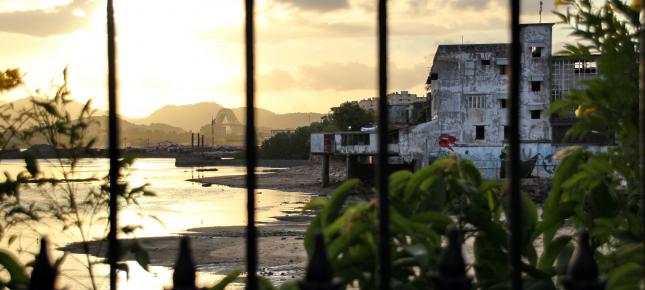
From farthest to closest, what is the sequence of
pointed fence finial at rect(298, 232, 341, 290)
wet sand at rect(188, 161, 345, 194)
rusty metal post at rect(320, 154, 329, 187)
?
wet sand at rect(188, 161, 345, 194) → rusty metal post at rect(320, 154, 329, 187) → pointed fence finial at rect(298, 232, 341, 290)

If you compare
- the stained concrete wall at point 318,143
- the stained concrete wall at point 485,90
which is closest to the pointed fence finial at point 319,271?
the stained concrete wall at point 485,90

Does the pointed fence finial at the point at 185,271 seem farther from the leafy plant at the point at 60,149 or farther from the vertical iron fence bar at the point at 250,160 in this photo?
the leafy plant at the point at 60,149

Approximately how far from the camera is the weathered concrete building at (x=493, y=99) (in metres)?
33.6

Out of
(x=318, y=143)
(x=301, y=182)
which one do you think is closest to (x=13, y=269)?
(x=318, y=143)

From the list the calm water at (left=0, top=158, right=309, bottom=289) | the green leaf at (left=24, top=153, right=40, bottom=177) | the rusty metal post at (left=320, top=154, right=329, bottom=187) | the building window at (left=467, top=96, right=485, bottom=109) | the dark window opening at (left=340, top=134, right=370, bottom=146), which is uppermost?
the building window at (left=467, top=96, right=485, bottom=109)

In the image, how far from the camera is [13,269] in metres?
1.86

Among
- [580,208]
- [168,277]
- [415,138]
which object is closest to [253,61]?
[580,208]

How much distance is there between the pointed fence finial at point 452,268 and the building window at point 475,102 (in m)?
33.9

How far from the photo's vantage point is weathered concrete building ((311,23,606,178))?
33.6 meters

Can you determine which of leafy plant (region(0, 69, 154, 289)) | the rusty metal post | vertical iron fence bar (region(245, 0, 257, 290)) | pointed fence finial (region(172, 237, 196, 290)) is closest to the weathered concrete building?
the rusty metal post

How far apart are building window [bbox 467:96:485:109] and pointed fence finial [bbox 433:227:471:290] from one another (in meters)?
33.9

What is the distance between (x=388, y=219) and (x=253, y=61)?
42cm

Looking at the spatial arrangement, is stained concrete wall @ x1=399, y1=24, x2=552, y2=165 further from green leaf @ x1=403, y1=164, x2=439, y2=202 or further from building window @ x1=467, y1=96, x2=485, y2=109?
green leaf @ x1=403, y1=164, x2=439, y2=202

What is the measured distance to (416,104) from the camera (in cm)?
5256
